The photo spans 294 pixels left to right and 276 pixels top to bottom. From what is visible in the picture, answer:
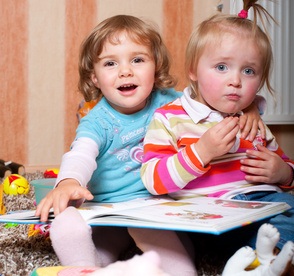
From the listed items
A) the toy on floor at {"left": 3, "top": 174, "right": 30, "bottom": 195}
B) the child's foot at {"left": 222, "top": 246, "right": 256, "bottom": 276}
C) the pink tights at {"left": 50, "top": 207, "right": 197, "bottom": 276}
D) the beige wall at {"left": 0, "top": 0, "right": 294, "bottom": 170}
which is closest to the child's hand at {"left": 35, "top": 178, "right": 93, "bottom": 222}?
the pink tights at {"left": 50, "top": 207, "right": 197, "bottom": 276}

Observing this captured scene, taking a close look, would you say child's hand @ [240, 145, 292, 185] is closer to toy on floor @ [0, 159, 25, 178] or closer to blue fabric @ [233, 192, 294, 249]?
blue fabric @ [233, 192, 294, 249]

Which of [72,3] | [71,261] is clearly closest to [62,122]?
[72,3]

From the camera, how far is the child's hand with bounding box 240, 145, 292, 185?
39.0 inches

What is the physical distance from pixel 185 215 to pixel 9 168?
133cm

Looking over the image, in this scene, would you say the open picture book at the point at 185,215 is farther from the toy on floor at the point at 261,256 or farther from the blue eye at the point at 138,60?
the blue eye at the point at 138,60

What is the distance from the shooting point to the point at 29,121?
2.16 m

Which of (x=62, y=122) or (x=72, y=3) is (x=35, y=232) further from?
(x=72, y=3)

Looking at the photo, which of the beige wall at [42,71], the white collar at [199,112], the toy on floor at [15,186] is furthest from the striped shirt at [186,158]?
the beige wall at [42,71]

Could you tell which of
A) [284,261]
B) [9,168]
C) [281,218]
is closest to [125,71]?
[281,218]

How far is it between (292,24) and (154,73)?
4.27 ft

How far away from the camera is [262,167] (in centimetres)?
99

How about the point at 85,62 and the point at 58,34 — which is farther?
the point at 58,34

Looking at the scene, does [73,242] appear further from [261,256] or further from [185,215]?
[261,256]

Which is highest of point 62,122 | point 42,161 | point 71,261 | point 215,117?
point 215,117
